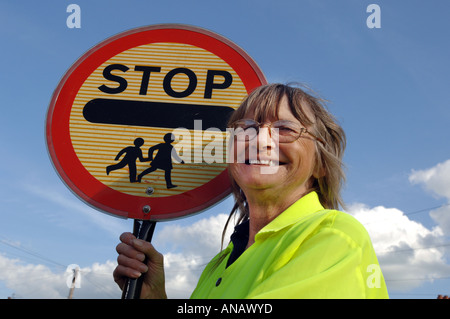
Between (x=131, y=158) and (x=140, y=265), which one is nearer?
(x=140, y=265)

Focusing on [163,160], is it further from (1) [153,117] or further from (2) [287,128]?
(2) [287,128]

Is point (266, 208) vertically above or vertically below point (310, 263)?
above

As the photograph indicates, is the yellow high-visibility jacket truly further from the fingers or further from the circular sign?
the circular sign

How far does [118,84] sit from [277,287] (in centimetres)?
135

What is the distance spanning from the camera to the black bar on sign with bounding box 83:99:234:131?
6.76ft

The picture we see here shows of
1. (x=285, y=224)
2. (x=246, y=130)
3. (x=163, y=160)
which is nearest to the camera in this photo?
(x=285, y=224)

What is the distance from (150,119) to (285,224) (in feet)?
2.88

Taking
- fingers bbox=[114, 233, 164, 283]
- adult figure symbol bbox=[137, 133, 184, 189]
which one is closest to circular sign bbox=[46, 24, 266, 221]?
adult figure symbol bbox=[137, 133, 184, 189]

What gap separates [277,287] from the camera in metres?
1.22

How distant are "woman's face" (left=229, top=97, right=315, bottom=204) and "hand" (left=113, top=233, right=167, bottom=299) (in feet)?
1.59

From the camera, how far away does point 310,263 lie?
124 cm

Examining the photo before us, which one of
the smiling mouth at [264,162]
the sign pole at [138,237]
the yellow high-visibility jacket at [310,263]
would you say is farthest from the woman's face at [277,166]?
the sign pole at [138,237]

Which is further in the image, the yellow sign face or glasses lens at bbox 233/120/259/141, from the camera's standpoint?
the yellow sign face

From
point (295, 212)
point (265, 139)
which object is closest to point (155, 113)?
point (265, 139)
